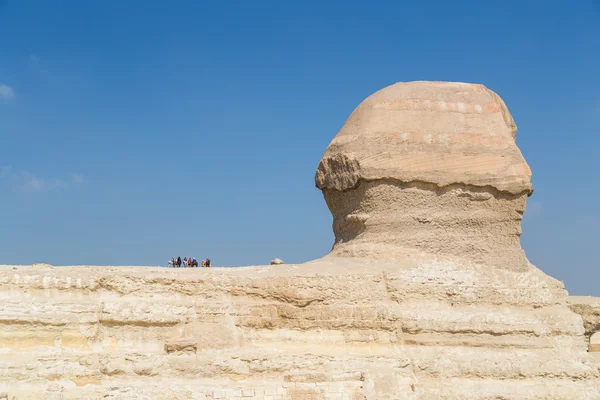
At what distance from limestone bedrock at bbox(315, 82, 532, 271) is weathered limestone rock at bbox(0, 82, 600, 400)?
20 mm

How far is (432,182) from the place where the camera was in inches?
390

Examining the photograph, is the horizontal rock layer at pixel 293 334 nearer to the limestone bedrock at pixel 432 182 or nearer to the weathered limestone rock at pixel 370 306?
the weathered limestone rock at pixel 370 306

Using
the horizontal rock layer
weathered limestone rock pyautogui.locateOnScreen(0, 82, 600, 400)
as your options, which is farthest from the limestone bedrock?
the horizontal rock layer

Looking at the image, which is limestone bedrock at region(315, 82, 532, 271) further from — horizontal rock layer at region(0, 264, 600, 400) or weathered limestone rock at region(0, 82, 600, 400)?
horizontal rock layer at region(0, 264, 600, 400)

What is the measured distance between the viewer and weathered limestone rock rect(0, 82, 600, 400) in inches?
304

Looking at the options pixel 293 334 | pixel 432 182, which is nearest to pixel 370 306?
pixel 293 334

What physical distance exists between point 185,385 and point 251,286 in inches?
58.0

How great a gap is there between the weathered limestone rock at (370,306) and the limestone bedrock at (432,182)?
0.07 feet

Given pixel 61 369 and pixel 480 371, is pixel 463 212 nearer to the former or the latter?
pixel 480 371

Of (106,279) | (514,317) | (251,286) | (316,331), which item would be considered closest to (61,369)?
(106,279)

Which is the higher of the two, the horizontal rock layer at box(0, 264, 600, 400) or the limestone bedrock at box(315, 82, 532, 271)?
the limestone bedrock at box(315, 82, 532, 271)

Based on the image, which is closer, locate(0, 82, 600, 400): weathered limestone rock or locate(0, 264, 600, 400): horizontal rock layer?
locate(0, 264, 600, 400): horizontal rock layer

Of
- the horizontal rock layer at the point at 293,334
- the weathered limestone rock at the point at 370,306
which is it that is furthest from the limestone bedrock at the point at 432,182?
the horizontal rock layer at the point at 293,334

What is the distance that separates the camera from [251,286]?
870 cm
